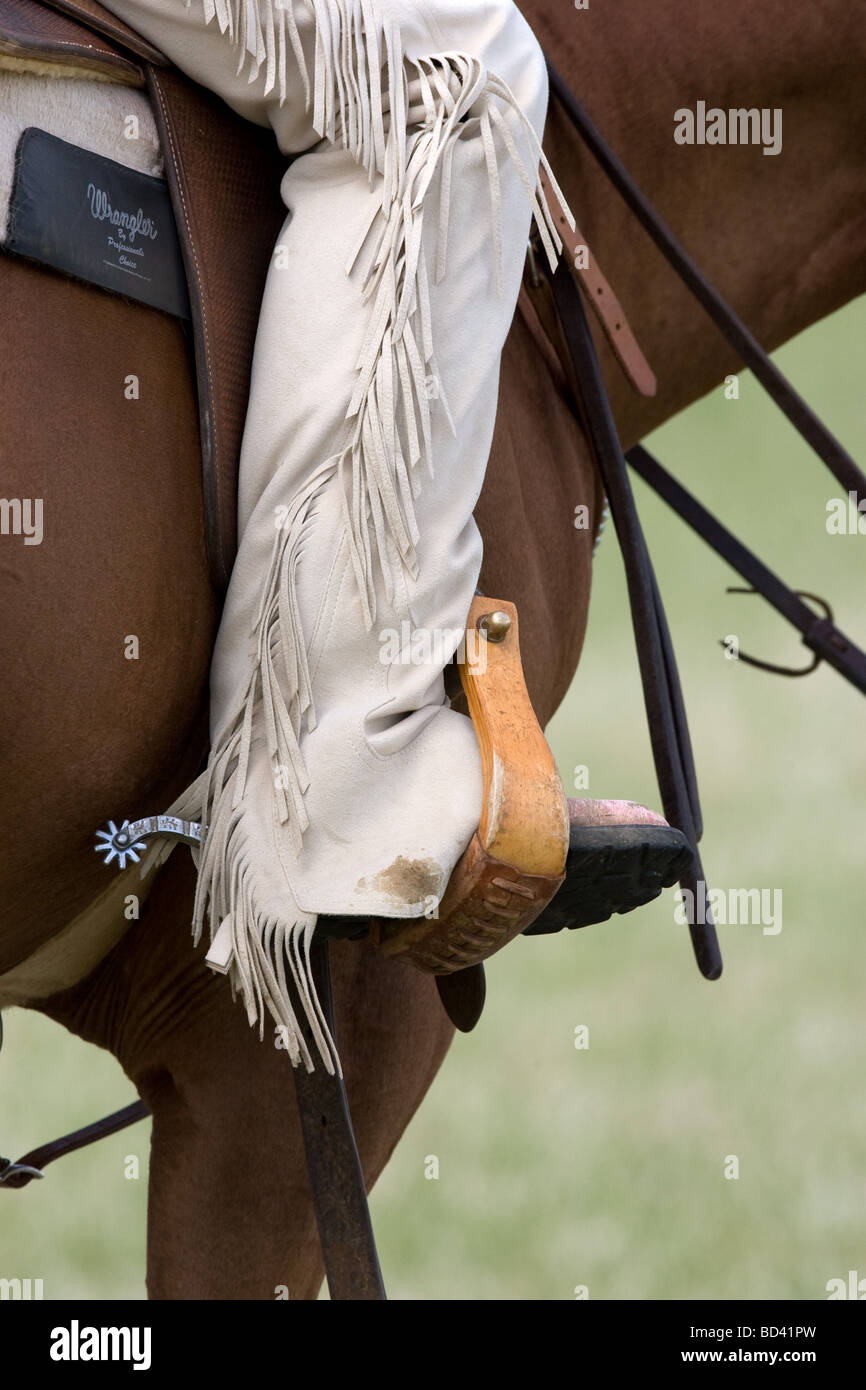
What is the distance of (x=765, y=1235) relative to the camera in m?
3.15

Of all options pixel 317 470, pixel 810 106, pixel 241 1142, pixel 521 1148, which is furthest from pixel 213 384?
pixel 521 1148

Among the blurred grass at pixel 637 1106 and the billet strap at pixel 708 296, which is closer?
the billet strap at pixel 708 296

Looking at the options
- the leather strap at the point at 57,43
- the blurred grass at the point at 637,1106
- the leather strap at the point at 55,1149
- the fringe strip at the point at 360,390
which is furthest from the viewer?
the blurred grass at the point at 637,1106

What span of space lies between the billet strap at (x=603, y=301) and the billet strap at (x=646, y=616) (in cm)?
2

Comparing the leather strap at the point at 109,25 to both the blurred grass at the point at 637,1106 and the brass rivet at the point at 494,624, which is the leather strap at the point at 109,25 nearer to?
the brass rivet at the point at 494,624

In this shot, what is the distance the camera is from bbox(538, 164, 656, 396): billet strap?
1645mm

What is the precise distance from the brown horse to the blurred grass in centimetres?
138

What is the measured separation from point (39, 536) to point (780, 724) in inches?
235

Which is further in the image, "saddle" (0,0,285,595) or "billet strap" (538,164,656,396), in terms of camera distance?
"billet strap" (538,164,656,396)

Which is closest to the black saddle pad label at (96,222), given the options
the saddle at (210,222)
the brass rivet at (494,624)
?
the saddle at (210,222)

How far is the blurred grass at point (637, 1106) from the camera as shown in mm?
3109

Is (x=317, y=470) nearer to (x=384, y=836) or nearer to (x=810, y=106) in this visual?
(x=384, y=836)

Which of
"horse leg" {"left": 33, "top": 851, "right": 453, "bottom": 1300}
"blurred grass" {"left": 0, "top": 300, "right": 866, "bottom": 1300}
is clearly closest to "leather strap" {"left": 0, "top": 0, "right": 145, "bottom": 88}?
"horse leg" {"left": 33, "top": 851, "right": 453, "bottom": 1300}

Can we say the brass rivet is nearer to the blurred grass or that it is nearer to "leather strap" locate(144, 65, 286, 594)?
"leather strap" locate(144, 65, 286, 594)
